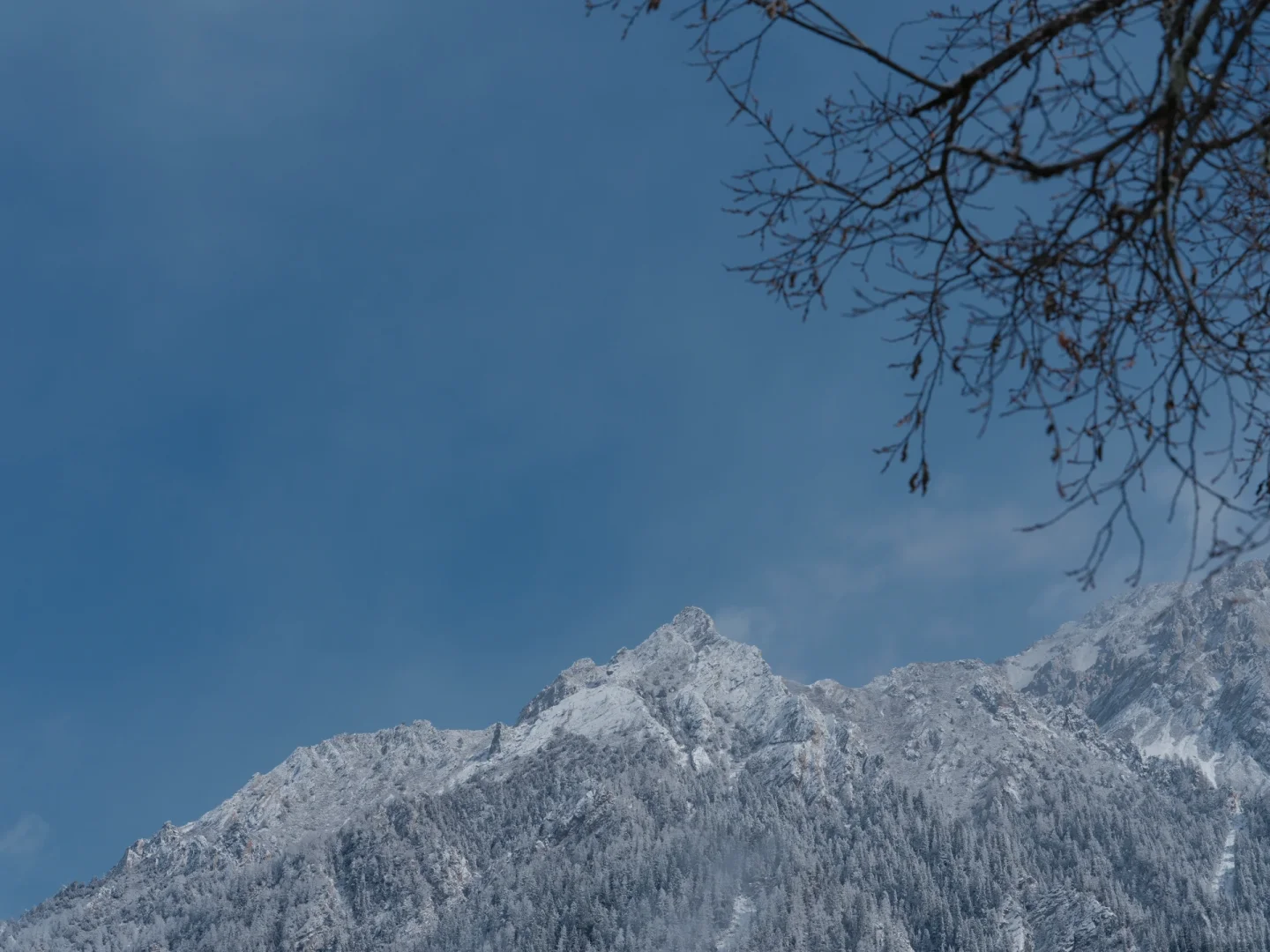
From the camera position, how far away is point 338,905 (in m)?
174

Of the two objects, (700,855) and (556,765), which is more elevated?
(556,765)

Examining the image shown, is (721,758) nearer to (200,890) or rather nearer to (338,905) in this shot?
(338,905)

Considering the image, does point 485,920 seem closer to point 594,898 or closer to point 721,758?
point 594,898

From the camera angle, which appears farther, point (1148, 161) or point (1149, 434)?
point (1149, 434)

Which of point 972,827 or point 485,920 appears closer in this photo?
point 485,920

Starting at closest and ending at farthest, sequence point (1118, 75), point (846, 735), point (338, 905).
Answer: point (1118, 75), point (338, 905), point (846, 735)

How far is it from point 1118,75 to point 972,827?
6900 inches

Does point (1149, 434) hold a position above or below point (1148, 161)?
below

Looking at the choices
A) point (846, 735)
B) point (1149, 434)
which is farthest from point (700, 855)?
point (1149, 434)

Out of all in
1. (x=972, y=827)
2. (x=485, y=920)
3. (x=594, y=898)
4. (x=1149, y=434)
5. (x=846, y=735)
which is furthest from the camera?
(x=846, y=735)

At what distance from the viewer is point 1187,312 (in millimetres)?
3805

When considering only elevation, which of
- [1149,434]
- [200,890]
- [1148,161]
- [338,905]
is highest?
[200,890]

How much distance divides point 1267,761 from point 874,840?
297 ft

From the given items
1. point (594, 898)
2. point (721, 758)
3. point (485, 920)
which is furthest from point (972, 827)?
point (485, 920)
